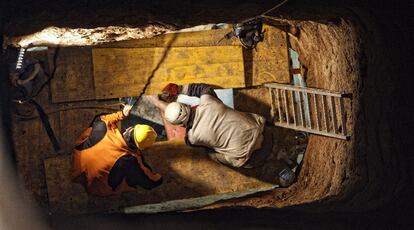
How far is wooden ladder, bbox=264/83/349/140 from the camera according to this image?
166 inches

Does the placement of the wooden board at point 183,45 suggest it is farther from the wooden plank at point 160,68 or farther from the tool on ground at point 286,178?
the tool on ground at point 286,178

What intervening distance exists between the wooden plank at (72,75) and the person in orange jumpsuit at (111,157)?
34 cm

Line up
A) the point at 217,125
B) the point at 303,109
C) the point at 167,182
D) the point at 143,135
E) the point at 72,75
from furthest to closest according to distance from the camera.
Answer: the point at 303,109 → the point at 167,182 → the point at 72,75 → the point at 217,125 → the point at 143,135

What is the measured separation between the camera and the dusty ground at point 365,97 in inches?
121

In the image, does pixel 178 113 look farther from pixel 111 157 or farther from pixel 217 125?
pixel 111 157

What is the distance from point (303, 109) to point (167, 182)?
63.9 inches

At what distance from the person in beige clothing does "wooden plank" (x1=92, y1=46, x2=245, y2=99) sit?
17 cm

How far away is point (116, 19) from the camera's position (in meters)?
2.89

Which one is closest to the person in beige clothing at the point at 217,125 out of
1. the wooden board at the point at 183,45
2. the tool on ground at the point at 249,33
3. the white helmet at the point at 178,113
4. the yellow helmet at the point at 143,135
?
the white helmet at the point at 178,113

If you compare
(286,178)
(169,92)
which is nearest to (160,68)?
(169,92)

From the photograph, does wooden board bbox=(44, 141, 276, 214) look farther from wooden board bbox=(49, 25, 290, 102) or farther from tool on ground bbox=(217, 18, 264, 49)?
tool on ground bbox=(217, 18, 264, 49)

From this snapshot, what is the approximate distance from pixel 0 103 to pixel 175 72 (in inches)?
102

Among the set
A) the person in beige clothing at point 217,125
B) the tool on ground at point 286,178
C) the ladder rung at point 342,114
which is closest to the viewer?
the ladder rung at point 342,114

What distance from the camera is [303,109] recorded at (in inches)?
184
